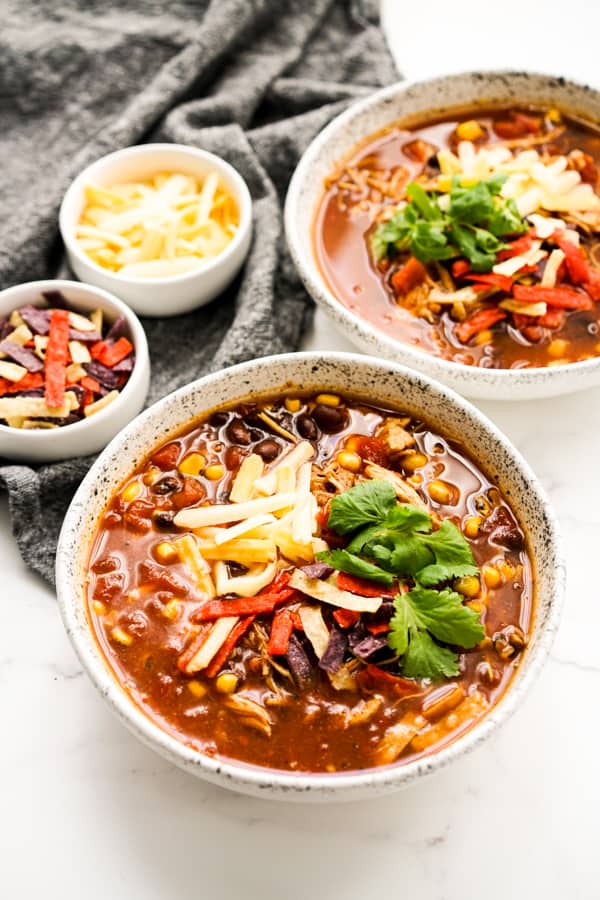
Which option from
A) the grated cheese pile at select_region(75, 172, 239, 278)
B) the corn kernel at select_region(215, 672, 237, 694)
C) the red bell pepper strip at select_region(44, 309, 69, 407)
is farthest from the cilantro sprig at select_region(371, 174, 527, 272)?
the corn kernel at select_region(215, 672, 237, 694)

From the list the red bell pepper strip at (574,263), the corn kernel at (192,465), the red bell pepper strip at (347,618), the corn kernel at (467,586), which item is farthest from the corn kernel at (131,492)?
the red bell pepper strip at (574,263)

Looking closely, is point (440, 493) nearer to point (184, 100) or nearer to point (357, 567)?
point (357, 567)

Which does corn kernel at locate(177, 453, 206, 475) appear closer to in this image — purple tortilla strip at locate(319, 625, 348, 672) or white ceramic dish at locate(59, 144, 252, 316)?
purple tortilla strip at locate(319, 625, 348, 672)

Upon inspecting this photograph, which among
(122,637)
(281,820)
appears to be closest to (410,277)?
(122,637)

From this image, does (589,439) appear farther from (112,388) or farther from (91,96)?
(91,96)

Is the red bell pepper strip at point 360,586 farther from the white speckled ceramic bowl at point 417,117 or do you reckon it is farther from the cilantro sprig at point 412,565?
the white speckled ceramic bowl at point 417,117
